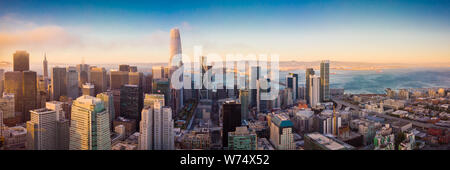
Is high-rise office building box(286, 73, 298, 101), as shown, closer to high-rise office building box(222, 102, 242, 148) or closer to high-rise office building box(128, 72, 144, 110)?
high-rise office building box(222, 102, 242, 148)

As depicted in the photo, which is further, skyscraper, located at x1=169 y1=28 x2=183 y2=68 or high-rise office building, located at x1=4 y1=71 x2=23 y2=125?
skyscraper, located at x1=169 y1=28 x2=183 y2=68

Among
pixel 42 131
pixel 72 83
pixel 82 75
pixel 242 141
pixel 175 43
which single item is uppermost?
pixel 175 43

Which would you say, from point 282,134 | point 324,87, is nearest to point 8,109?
point 282,134

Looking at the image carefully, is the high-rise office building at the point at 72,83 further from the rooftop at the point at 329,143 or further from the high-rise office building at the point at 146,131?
the rooftop at the point at 329,143

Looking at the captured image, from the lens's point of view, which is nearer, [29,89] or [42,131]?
[42,131]

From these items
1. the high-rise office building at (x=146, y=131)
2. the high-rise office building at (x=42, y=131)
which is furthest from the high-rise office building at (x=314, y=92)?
the high-rise office building at (x=42, y=131)

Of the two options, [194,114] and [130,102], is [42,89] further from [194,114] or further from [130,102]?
[194,114]

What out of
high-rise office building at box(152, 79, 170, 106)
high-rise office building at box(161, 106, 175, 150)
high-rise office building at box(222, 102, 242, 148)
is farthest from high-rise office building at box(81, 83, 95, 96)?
high-rise office building at box(222, 102, 242, 148)
